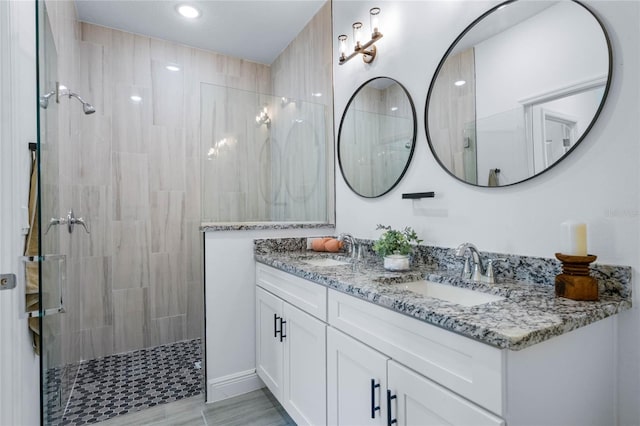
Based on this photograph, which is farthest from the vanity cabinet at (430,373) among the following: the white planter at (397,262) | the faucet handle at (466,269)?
the faucet handle at (466,269)

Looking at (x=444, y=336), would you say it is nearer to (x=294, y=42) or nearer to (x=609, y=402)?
(x=609, y=402)

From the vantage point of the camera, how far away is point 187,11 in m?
2.43

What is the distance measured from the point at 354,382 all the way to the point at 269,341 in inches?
32.6

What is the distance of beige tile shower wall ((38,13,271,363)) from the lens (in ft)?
8.25

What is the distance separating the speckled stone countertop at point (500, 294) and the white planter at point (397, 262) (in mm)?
58

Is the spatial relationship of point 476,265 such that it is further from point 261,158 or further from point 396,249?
point 261,158

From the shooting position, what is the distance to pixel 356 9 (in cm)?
210

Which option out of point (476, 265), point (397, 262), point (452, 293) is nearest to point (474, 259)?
point (476, 265)

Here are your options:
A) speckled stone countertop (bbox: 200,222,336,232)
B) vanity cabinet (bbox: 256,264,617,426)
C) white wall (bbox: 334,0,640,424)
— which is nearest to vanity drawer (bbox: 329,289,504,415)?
vanity cabinet (bbox: 256,264,617,426)

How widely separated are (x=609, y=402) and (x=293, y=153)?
226cm

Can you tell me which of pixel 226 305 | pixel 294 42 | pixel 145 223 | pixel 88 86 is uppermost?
pixel 294 42

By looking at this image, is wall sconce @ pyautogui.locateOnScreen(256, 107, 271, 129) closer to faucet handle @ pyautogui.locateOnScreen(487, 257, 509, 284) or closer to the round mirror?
the round mirror

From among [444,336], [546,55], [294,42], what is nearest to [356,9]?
[294,42]

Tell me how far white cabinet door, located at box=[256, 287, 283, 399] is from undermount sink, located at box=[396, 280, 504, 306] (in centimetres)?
76
